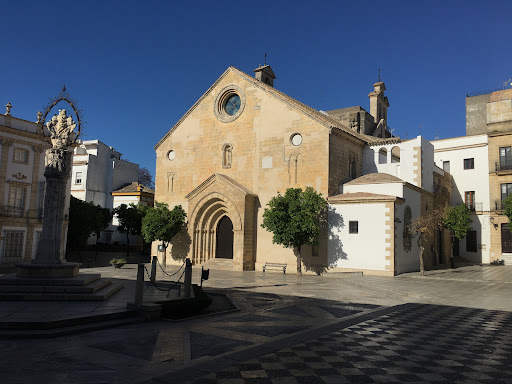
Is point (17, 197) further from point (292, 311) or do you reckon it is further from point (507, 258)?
point (507, 258)

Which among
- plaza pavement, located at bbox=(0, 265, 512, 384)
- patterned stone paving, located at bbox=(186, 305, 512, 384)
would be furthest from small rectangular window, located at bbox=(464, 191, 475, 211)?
patterned stone paving, located at bbox=(186, 305, 512, 384)

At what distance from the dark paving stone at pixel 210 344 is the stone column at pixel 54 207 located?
6.81 meters

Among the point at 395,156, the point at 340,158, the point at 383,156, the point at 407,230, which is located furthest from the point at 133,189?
the point at 407,230

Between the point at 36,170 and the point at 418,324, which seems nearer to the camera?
the point at 418,324

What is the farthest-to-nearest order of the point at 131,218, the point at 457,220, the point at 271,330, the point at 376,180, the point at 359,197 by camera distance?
the point at 131,218
the point at 457,220
the point at 376,180
the point at 359,197
the point at 271,330

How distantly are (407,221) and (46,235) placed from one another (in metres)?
19.6

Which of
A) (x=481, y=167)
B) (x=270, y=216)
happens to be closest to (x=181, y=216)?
(x=270, y=216)

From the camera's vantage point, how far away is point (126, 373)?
6012 mm

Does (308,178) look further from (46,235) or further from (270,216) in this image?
(46,235)

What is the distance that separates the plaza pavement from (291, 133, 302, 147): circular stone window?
537 inches

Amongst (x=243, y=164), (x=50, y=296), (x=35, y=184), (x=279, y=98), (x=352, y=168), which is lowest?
(x=50, y=296)

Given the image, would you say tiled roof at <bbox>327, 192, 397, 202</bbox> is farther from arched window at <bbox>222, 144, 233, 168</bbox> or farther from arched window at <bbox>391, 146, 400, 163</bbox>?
arched window at <bbox>222, 144, 233, 168</bbox>

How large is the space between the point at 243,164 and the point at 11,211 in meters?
15.8

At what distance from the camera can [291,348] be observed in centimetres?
768
